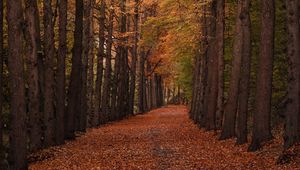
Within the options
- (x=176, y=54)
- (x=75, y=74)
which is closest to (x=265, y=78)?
(x=75, y=74)

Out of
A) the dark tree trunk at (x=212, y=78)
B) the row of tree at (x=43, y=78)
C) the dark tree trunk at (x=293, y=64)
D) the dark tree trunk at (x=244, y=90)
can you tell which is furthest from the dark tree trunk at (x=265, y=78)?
the dark tree trunk at (x=212, y=78)

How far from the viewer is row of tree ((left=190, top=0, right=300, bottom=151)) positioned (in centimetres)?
1423

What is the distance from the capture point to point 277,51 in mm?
24078

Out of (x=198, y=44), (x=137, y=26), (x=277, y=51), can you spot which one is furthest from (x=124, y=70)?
(x=277, y=51)

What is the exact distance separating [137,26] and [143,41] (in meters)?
1.61

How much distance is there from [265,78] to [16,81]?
813 centimetres

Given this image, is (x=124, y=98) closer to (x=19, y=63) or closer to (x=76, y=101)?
(x=76, y=101)

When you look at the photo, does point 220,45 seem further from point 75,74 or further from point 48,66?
point 48,66

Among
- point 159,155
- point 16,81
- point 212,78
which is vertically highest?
point 212,78

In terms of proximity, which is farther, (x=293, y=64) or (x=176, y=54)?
(x=176, y=54)

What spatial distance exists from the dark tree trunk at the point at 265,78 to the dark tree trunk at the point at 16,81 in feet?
25.7

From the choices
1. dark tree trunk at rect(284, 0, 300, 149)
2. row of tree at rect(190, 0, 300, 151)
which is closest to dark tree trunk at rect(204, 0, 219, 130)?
row of tree at rect(190, 0, 300, 151)

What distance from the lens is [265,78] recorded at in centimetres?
1705

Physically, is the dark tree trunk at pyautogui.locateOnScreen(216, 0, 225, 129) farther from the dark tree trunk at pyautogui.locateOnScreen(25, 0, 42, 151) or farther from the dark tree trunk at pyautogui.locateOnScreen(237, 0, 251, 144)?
the dark tree trunk at pyautogui.locateOnScreen(25, 0, 42, 151)
